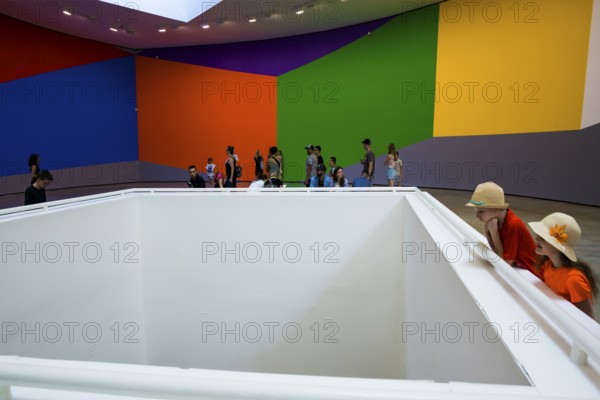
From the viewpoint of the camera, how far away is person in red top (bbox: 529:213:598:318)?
5.73 feet

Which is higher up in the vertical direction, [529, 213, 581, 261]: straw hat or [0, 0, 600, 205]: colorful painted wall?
[0, 0, 600, 205]: colorful painted wall

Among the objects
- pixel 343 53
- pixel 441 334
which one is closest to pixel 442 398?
pixel 441 334

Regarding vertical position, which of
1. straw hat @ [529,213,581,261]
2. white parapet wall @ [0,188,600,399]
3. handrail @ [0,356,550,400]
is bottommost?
white parapet wall @ [0,188,600,399]

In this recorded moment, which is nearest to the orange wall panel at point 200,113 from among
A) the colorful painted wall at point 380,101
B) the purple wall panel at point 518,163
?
the colorful painted wall at point 380,101

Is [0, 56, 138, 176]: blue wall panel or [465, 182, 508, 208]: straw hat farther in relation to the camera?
[0, 56, 138, 176]: blue wall panel

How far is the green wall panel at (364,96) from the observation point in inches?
466

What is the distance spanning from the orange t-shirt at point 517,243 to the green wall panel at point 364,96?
10281 mm

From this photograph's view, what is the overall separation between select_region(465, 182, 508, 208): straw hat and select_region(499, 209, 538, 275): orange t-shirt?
15cm

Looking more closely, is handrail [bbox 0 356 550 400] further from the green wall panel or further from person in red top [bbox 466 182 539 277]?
the green wall panel

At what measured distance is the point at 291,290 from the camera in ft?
18.4

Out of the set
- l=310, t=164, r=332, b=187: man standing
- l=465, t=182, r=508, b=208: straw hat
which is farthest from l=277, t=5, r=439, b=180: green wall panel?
l=465, t=182, r=508, b=208: straw hat

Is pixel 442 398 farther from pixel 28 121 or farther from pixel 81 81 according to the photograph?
pixel 81 81

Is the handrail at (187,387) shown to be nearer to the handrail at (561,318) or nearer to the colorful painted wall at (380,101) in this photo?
the handrail at (561,318)

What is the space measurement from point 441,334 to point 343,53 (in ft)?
40.4
